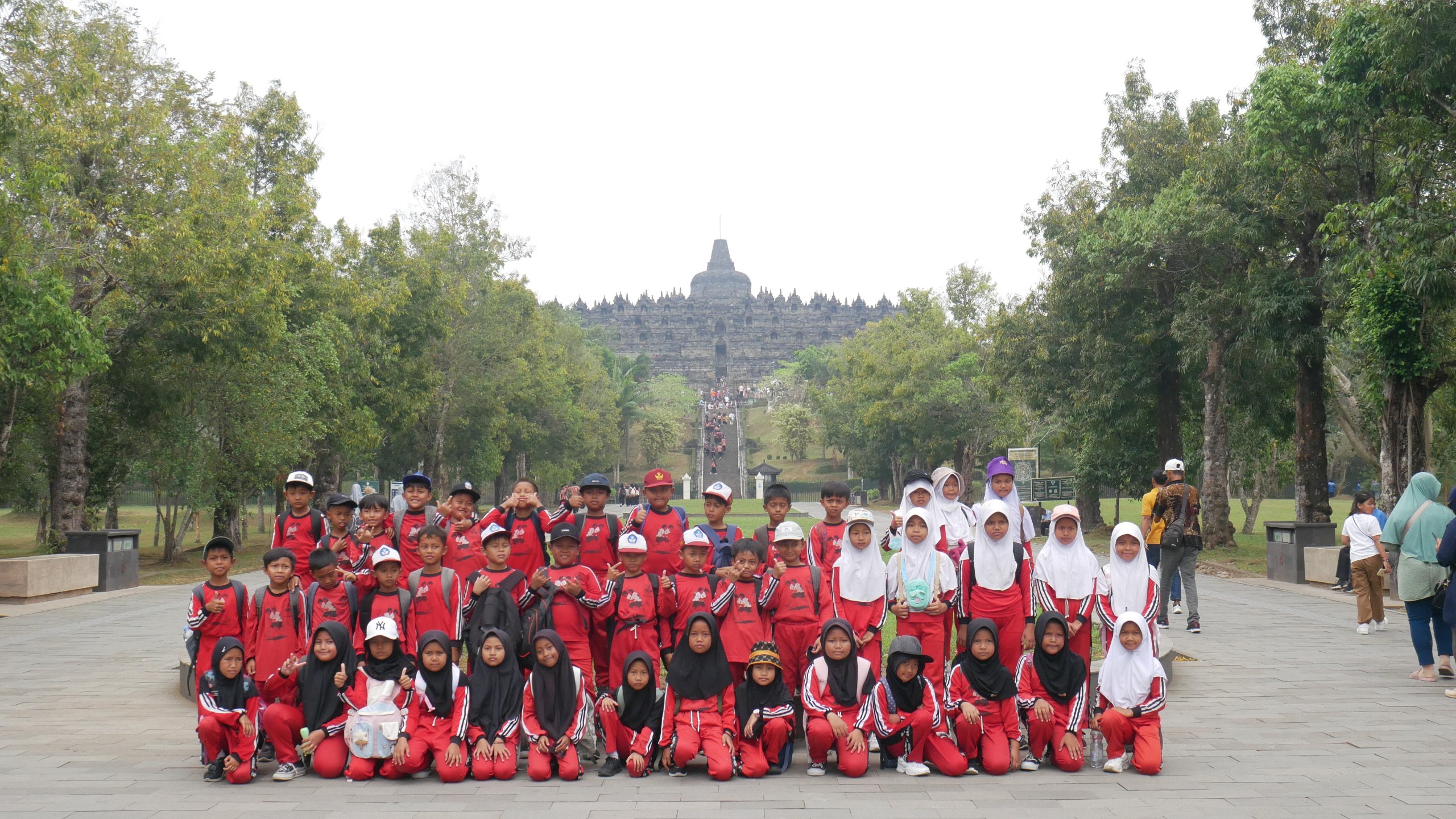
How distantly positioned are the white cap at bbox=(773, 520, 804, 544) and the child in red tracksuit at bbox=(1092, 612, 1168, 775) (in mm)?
1911

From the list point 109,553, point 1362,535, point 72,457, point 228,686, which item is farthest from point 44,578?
point 1362,535

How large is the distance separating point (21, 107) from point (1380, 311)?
1683cm

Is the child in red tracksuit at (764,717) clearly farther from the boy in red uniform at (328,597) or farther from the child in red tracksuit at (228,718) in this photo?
the child in red tracksuit at (228,718)

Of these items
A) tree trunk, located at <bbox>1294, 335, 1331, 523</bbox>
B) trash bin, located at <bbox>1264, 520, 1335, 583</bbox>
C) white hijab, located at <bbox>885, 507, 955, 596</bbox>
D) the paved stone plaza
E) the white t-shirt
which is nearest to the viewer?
the paved stone plaza

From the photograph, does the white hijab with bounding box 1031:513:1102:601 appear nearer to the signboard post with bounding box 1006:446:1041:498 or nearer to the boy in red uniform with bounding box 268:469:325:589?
the boy in red uniform with bounding box 268:469:325:589

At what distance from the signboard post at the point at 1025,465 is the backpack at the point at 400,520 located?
2014 centimetres

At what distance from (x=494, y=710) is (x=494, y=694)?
9cm

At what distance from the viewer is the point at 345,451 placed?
82.2 ft

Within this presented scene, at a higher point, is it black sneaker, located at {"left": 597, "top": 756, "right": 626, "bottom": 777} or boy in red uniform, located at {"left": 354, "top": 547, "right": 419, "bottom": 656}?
boy in red uniform, located at {"left": 354, "top": 547, "right": 419, "bottom": 656}

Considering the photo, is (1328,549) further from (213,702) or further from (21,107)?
(21,107)

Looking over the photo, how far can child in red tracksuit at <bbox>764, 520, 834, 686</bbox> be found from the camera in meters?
6.48

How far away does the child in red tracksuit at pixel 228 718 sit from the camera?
5.65m

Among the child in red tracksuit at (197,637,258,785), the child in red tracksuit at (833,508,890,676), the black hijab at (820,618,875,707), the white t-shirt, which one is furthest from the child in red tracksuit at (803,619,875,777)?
the white t-shirt

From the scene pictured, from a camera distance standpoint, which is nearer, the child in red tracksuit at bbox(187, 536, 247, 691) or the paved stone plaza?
the paved stone plaza
